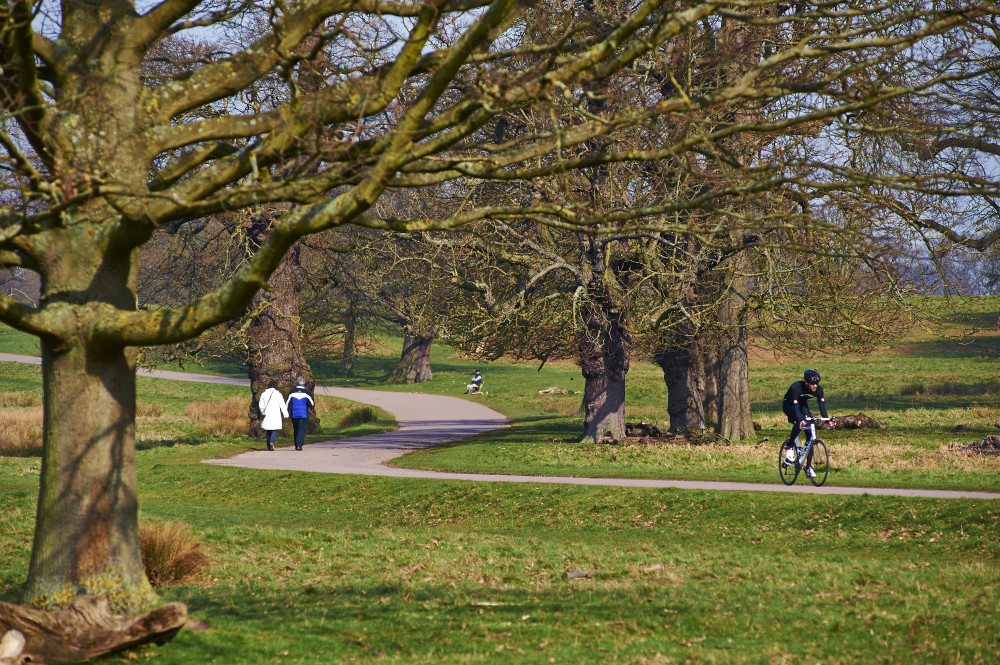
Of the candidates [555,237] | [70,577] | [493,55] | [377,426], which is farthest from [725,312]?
[70,577]

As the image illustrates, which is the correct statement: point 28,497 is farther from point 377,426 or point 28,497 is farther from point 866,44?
point 377,426

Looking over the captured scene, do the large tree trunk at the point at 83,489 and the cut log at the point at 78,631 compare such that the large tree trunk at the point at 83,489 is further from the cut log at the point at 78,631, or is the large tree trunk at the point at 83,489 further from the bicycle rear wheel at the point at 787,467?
the bicycle rear wheel at the point at 787,467

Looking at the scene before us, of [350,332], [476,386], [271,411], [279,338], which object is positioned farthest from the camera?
[476,386]

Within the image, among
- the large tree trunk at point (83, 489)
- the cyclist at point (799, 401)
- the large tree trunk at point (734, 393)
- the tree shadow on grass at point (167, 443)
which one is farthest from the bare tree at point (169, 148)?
the tree shadow on grass at point (167, 443)

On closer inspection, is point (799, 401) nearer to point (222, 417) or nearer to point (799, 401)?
point (799, 401)

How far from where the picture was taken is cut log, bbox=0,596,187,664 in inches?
247

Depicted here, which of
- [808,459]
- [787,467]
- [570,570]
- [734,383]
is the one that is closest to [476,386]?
[734,383]

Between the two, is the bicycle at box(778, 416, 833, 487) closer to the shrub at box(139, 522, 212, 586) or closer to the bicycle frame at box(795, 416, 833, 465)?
the bicycle frame at box(795, 416, 833, 465)

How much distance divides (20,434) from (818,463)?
73.3 ft

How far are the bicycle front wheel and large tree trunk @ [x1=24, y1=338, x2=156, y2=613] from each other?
11242 mm

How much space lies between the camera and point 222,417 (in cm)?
3155

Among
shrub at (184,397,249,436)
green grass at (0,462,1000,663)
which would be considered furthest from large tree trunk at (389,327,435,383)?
green grass at (0,462,1000,663)

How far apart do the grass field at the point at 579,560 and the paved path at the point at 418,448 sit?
814mm

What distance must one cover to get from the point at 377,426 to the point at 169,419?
8.29 meters
